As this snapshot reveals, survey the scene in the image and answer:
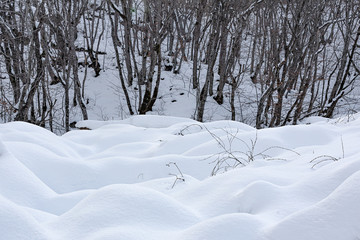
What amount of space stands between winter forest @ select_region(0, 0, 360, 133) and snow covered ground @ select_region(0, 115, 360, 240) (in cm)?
482

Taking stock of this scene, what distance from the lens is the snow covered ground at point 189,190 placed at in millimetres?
1506

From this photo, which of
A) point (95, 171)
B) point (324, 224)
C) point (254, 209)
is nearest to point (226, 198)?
point (254, 209)

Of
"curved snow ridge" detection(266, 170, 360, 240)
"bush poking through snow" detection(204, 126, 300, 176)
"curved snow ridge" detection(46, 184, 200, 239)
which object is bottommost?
"bush poking through snow" detection(204, 126, 300, 176)

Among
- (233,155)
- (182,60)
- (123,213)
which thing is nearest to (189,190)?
(123,213)

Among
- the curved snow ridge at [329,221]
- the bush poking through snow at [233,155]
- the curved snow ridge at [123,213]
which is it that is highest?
the curved snow ridge at [329,221]

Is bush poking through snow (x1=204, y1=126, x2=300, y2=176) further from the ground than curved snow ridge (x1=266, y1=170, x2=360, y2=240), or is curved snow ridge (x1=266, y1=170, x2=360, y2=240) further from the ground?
curved snow ridge (x1=266, y1=170, x2=360, y2=240)

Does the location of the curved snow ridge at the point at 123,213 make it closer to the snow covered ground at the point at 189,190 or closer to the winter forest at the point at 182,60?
the snow covered ground at the point at 189,190

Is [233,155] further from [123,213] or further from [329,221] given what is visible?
[329,221]

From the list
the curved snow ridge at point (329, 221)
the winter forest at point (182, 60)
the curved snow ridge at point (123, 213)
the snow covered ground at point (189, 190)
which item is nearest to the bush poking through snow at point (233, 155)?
the snow covered ground at point (189, 190)

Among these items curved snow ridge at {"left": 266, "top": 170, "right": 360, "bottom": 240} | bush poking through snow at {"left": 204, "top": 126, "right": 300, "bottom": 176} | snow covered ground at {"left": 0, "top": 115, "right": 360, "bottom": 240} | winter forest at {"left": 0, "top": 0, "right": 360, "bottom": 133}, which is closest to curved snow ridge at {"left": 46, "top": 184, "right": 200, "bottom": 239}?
snow covered ground at {"left": 0, "top": 115, "right": 360, "bottom": 240}

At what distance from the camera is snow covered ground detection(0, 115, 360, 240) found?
1.51 meters

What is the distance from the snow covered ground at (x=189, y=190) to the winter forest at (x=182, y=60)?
15.8 ft

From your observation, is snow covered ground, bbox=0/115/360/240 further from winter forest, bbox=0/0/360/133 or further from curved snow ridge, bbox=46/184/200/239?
winter forest, bbox=0/0/360/133

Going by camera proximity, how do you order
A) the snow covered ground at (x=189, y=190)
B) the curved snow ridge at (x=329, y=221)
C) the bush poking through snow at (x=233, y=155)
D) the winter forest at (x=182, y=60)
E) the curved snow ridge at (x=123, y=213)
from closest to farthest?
the curved snow ridge at (x=329, y=221)
the snow covered ground at (x=189, y=190)
the curved snow ridge at (x=123, y=213)
the bush poking through snow at (x=233, y=155)
the winter forest at (x=182, y=60)
